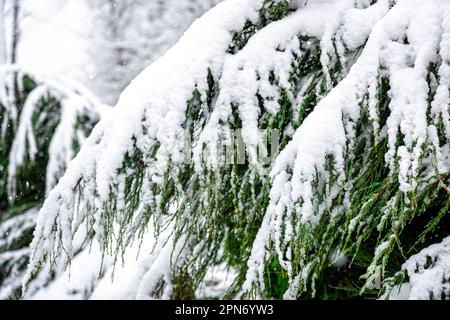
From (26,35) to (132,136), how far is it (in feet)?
23.3

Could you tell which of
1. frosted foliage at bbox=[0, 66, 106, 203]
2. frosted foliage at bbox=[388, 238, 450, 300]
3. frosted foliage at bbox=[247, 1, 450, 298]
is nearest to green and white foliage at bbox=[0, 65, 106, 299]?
frosted foliage at bbox=[0, 66, 106, 203]

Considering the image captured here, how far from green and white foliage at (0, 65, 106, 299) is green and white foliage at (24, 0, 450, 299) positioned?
1.24 m

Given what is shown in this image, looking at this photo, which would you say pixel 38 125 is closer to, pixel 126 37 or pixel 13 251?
pixel 13 251

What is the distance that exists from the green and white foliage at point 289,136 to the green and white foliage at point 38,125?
1.24 m

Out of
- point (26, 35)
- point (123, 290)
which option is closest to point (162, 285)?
point (123, 290)

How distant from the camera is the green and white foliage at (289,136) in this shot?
100 centimetres

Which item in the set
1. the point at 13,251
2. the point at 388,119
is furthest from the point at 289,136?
the point at 13,251

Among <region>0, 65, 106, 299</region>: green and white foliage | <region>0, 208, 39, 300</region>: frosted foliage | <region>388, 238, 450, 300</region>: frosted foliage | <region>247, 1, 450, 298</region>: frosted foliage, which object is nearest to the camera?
<region>247, 1, 450, 298</region>: frosted foliage

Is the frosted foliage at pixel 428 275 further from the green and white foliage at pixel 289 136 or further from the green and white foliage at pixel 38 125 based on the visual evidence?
the green and white foliage at pixel 38 125

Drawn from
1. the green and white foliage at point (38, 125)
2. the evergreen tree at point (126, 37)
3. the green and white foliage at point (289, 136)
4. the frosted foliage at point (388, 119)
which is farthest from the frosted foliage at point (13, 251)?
the evergreen tree at point (126, 37)

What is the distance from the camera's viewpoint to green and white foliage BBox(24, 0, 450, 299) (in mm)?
1005

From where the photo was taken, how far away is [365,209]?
3.43 ft

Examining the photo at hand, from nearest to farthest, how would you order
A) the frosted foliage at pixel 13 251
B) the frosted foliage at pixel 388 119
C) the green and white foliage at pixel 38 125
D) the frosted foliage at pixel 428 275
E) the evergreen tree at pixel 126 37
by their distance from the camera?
the frosted foliage at pixel 388 119, the frosted foliage at pixel 428 275, the green and white foliage at pixel 38 125, the frosted foliage at pixel 13 251, the evergreen tree at pixel 126 37

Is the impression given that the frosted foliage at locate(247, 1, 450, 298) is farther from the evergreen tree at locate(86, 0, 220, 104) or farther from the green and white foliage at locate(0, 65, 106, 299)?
the evergreen tree at locate(86, 0, 220, 104)
